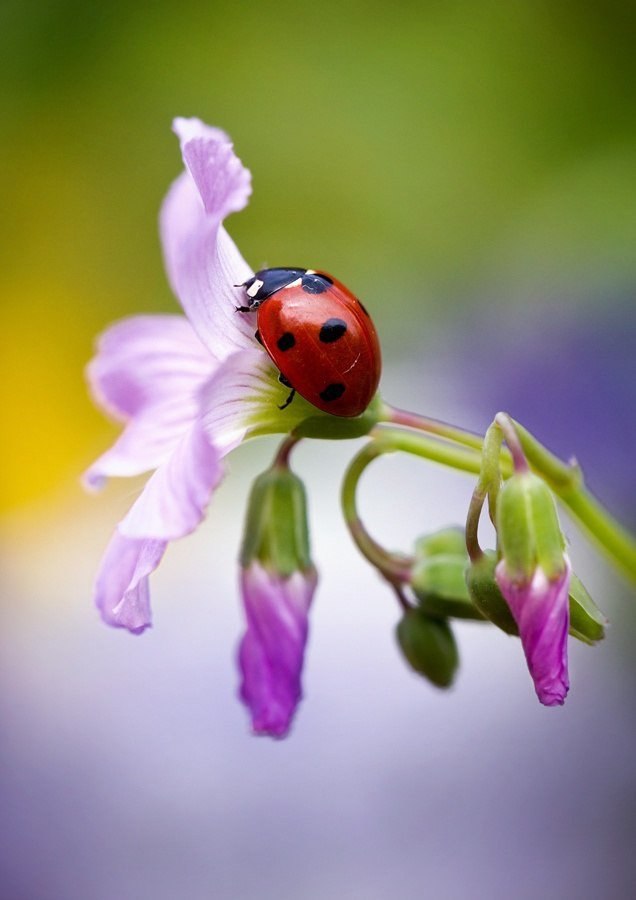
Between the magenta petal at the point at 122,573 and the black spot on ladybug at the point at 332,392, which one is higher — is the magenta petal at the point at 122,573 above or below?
below

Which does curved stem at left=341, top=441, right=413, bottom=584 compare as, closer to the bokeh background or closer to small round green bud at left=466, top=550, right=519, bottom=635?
small round green bud at left=466, top=550, right=519, bottom=635

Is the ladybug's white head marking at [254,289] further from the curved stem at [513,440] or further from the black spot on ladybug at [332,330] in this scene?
the curved stem at [513,440]

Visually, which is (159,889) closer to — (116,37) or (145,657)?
(145,657)

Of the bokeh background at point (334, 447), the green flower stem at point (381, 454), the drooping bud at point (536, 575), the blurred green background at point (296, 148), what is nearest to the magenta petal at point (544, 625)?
the drooping bud at point (536, 575)

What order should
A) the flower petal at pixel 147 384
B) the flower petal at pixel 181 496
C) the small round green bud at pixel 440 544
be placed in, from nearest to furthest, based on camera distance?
the flower petal at pixel 181 496 < the flower petal at pixel 147 384 < the small round green bud at pixel 440 544

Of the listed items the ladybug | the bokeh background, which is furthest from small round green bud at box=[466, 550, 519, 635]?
the bokeh background

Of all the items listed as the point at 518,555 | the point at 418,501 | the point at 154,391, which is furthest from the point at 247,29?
the point at 518,555
